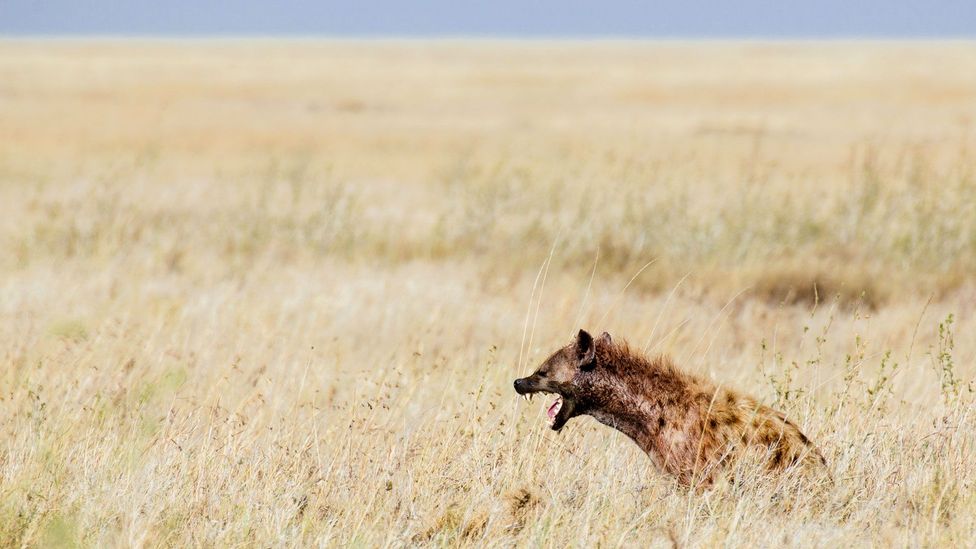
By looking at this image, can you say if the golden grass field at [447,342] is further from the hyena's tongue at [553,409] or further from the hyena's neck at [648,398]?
the hyena's neck at [648,398]

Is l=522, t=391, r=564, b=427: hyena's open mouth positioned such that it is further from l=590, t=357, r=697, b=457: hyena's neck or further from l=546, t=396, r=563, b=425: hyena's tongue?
l=590, t=357, r=697, b=457: hyena's neck

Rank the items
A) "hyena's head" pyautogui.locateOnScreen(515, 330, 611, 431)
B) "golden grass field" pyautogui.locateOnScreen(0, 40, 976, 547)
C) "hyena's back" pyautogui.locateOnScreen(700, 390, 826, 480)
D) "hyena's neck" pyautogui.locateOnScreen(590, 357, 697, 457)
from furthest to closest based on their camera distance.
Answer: "hyena's head" pyautogui.locateOnScreen(515, 330, 611, 431), "hyena's neck" pyautogui.locateOnScreen(590, 357, 697, 457), "hyena's back" pyautogui.locateOnScreen(700, 390, 826, 480), "golden grass field" pyautogui.locateOnScreen(0, 40, 976, 547)

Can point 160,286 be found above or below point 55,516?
above

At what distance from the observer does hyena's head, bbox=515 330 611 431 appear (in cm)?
525

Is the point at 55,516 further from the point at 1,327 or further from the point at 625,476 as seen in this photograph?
the point at 1,327

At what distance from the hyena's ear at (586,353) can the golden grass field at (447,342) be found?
0.54m

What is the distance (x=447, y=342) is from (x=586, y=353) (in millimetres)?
4771

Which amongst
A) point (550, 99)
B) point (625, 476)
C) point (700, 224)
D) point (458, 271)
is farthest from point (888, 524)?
point (550, 99)

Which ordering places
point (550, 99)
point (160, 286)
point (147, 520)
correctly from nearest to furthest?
point (147, 520), point (160, 286), point (550, 99)

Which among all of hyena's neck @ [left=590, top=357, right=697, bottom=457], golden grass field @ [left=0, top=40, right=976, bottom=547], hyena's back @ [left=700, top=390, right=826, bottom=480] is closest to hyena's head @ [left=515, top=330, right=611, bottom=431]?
hyena's neck @ [left=590, top=357, right=697, bottom=457]

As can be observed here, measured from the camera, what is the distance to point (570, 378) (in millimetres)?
5297

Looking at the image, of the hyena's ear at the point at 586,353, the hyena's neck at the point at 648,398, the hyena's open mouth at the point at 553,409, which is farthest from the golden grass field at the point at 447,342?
the hyena's ear at the point at 586,353

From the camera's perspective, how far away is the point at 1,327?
909 centimetres

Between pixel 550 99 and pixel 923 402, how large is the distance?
2216 inches
